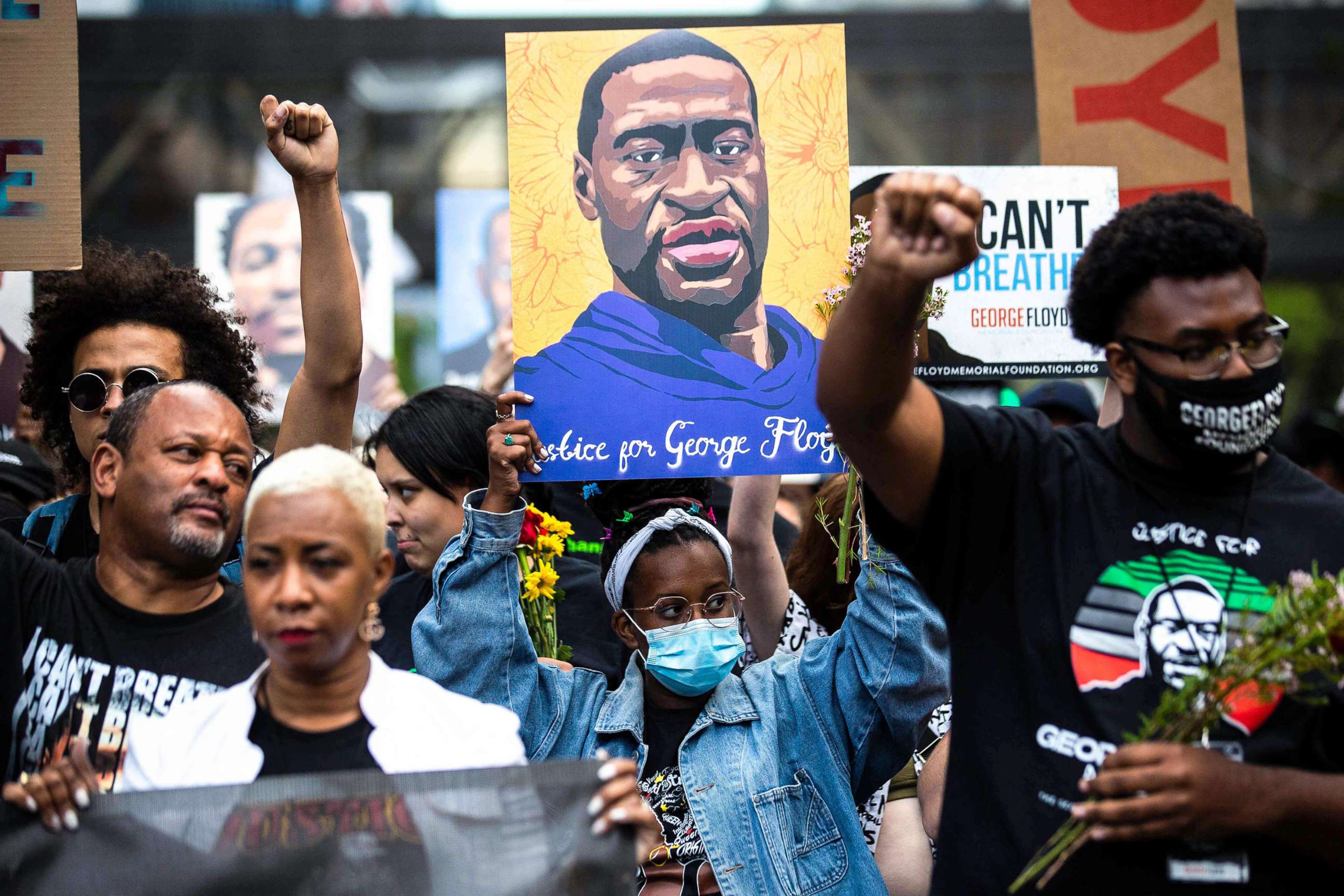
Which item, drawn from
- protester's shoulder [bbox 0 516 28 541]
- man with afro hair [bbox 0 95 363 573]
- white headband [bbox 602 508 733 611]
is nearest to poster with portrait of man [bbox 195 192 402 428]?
man with afro hair [bbox 0 95 363 573]

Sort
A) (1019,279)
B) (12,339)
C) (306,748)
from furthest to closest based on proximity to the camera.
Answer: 1. (12,339)
2. (1019,279)
3. (306,748)

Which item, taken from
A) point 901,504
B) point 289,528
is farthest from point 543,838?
point 901,504

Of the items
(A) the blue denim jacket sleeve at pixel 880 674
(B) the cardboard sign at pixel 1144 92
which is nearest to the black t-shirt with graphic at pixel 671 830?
(A) the blue denim jacket sleeve at pixel 880 674

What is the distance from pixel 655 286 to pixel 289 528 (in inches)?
58.4

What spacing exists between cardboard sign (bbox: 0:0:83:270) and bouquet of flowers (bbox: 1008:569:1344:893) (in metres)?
2.55

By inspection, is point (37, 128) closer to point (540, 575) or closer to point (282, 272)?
point (540, 575)

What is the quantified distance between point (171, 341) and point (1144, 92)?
2897 millimetres

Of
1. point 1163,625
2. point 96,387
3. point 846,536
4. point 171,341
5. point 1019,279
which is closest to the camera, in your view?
point 1163,625

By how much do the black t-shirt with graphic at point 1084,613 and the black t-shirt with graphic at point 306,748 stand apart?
95 cm

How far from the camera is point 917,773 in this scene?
3672 millimetres

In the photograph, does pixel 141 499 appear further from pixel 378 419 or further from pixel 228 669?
pixel 378 419

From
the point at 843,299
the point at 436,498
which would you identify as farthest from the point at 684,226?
the point at 436,498

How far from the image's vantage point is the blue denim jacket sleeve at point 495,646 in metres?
3.15

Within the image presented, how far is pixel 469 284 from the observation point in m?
6.35
